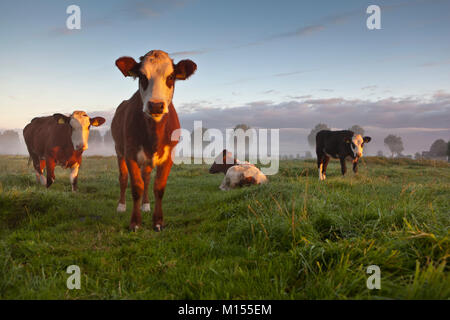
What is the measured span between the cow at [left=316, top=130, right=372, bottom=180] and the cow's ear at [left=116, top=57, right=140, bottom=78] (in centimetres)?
1274

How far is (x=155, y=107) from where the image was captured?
4945mm

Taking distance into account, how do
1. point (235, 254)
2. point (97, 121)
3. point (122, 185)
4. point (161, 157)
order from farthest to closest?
point (97, 121), point (122, 185), point (161, 157), point (235, 254)

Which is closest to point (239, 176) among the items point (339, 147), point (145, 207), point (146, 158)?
point (145, 207)

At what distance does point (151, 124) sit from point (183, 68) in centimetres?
129

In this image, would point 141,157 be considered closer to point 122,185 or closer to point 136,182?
point 136,182

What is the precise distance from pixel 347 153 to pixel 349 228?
13916 mm

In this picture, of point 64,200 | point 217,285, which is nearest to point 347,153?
point 64,200

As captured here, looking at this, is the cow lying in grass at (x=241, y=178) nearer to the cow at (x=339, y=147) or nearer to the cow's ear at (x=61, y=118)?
the cow's ear at (x=61, y=118)

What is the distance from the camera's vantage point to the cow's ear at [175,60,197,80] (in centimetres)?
576

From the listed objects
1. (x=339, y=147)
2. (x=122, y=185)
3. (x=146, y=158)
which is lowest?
(x=122, y=185)

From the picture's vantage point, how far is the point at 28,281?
3.22 meters

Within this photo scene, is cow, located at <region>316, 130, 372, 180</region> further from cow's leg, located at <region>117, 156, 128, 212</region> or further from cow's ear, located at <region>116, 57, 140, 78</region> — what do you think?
cow's ear, located at <region>116, 57, 140, 78</region>
